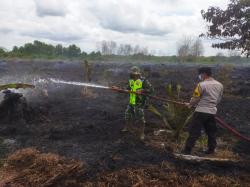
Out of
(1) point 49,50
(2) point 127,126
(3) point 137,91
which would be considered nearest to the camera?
(3) point 137,91

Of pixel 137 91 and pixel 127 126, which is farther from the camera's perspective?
pixel 127 126

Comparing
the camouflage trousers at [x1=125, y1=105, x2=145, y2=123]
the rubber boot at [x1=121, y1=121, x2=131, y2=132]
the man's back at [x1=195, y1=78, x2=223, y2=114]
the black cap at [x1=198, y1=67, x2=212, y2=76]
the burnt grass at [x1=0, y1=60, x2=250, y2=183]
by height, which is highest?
the black cap at [x1=198, y1=67, x2=212, y2=76]

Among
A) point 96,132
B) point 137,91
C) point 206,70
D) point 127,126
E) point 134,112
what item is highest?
point 206,70

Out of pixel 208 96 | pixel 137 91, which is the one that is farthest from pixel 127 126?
pixel 208 96

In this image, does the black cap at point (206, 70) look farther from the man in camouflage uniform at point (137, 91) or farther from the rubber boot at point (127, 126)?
the rubber boot at point (127, 126)

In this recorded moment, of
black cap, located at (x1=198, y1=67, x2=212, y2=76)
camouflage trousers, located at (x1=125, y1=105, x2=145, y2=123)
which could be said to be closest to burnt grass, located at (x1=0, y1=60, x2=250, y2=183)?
camouflage trousers, located at (x1=125, y1=105, x2=145, y2=123)

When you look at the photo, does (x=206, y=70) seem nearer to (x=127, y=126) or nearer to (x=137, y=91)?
(x=137, y=91)

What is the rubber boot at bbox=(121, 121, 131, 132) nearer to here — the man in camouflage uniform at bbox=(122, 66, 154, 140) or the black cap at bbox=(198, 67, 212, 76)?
the man in camouflage uniform at bbox=(122, 66, 154, 140)

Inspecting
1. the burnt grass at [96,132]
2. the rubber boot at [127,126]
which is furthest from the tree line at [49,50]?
the rubber boot at [127,126]

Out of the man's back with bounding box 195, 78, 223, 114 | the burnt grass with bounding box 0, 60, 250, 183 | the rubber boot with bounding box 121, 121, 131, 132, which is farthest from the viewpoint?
the rubber boot with bounding box 121, 121, 131, 132

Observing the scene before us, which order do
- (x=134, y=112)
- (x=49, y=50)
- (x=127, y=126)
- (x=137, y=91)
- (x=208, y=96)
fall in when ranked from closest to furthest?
(x=208, y=96), (x=137, y=91), (x=134, y=112), (x=127, y=126), (x=49, y=50)

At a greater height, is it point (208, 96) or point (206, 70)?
point (206, 70)

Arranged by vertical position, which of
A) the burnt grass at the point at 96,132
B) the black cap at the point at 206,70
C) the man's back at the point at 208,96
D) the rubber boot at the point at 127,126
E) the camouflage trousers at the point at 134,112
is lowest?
the burnt grass at the point at 96,132

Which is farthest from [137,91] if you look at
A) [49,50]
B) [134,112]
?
[49,50]
